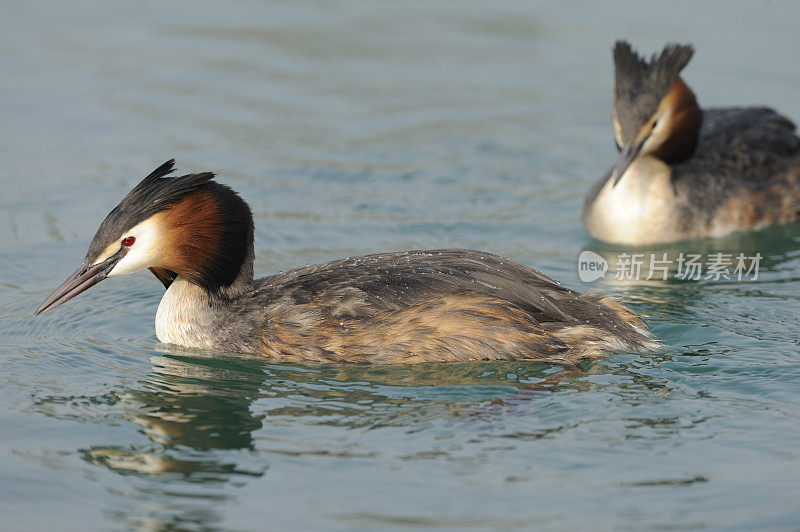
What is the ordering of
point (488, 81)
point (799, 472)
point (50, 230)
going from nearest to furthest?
point (799, 472) → point (50, 230) → point (488, 81)

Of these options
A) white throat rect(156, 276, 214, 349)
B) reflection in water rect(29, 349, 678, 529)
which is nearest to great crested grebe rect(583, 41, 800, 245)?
reflection in water rect(29, 349, 678, 529)

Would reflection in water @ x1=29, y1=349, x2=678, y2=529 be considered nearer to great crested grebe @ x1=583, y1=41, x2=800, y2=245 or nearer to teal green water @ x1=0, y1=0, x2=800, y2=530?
teal green water @ x1=0, y1=0, x2=800, y2=530

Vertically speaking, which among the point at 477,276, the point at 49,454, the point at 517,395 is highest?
the point at 477,276

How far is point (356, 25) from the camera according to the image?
16.7 m

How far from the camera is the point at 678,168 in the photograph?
450 inches

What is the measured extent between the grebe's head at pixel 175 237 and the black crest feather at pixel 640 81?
4291mm

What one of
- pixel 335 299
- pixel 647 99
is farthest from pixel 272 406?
pixel 647 99

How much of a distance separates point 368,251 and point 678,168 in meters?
3.22

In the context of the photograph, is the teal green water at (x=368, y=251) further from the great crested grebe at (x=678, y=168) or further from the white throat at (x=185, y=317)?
the great crested grebe at (x=678, y=168)

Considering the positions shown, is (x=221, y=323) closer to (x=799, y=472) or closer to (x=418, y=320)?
(x=418, y=320)

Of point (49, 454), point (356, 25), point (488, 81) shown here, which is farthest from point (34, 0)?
point (49, 454)

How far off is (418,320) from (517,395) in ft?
2.70

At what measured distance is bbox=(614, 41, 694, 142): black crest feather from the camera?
1079cm

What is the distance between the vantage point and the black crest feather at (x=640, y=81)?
10789mm
